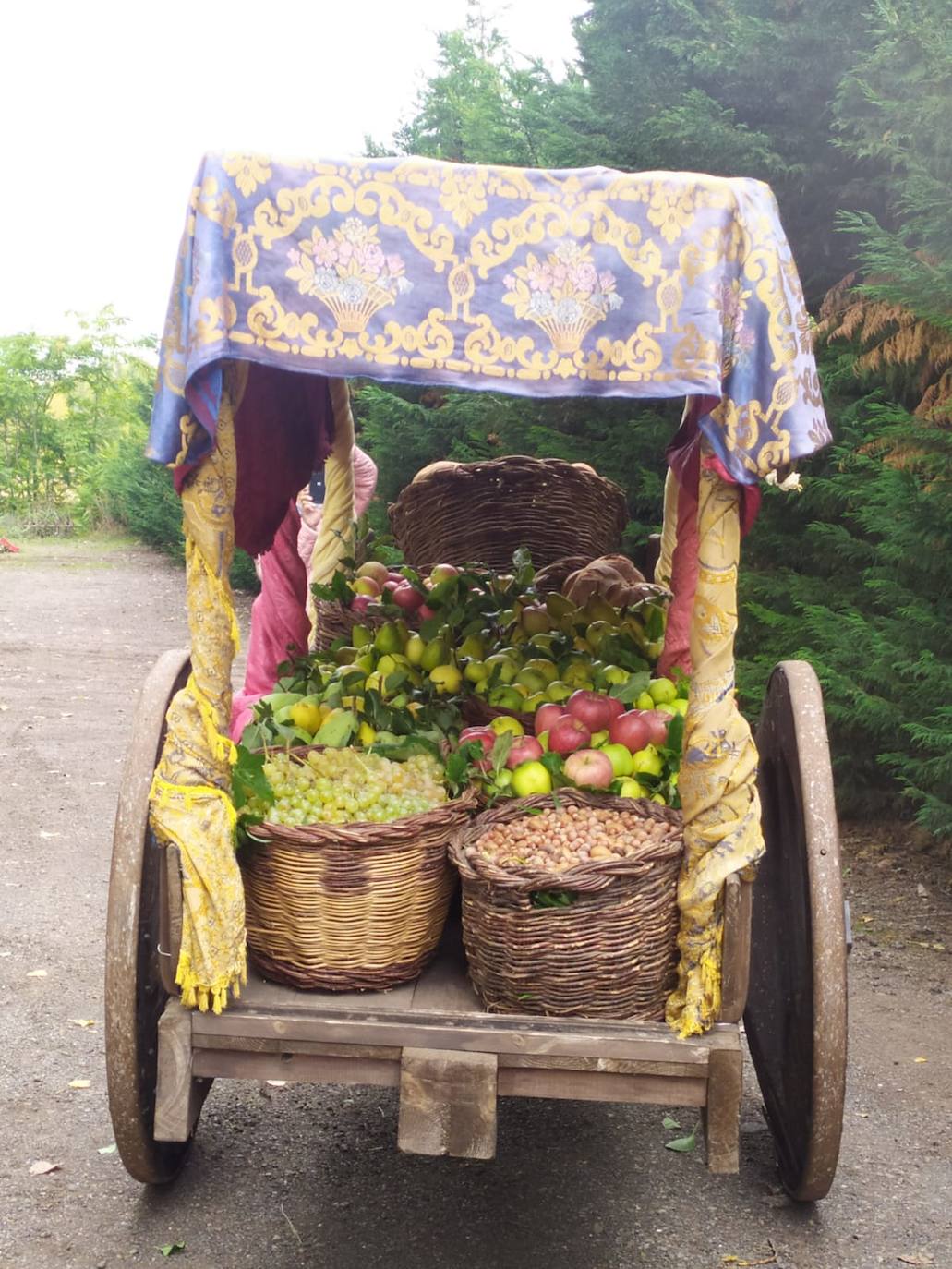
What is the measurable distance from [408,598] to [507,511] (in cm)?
88

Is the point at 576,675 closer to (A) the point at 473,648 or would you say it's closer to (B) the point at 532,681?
(B) the point at 532,681

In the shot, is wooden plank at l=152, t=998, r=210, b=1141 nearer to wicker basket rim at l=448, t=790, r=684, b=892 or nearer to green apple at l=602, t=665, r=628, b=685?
wicker basket rim at l=448, t=790, r=684, b=892

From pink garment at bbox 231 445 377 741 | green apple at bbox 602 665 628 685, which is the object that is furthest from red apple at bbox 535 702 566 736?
pink garment at bbox 231 445 377 741

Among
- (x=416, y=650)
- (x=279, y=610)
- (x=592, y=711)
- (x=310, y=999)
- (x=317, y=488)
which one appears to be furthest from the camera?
(x=317, y=488)

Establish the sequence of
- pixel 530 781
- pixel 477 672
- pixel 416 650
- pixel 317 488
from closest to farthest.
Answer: pixel 530 781, pixel 477 672, pixel 416 650, pixel 317 488

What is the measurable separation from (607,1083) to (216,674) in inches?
46.9

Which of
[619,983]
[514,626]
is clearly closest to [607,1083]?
[619,983]

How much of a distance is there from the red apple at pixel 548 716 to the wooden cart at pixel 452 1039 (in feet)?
2.07

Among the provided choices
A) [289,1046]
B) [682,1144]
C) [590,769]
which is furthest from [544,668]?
[289,1046]

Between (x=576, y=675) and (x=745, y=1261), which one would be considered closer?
(x=745, y=1261)

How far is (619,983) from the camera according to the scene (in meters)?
2.49

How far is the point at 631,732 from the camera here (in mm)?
3201

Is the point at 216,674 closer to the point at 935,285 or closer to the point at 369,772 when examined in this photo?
the point at 369,772

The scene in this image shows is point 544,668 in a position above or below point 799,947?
above
